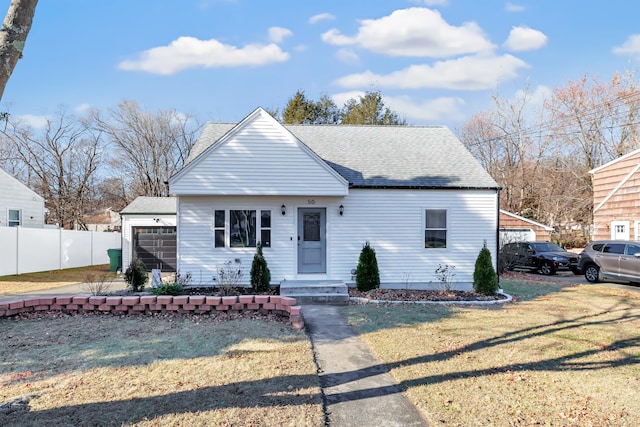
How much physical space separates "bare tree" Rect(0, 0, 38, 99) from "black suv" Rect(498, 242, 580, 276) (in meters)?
18.4

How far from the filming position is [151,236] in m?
18.1

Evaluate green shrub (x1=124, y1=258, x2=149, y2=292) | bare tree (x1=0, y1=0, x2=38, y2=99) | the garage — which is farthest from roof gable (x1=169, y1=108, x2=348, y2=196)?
bare tree (x1=0, y1=0, x2=38, y2=99)

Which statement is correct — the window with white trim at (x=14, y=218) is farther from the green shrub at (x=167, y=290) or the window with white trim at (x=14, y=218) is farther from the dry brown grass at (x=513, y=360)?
the dry brown grass at (x=513, y=360)

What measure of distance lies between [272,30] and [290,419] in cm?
1425

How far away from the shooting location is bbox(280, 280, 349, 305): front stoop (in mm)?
10695

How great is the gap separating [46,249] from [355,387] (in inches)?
714

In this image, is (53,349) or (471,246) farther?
(471,246)

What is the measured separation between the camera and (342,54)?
714 inches

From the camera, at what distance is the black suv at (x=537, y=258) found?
63.1 ft

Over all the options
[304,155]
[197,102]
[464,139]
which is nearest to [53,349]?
[304,155]

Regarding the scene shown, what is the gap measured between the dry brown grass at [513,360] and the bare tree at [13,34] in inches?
188

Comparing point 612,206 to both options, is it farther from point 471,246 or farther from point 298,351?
point 298,351

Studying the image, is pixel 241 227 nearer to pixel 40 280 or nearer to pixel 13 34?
pixel 40 280

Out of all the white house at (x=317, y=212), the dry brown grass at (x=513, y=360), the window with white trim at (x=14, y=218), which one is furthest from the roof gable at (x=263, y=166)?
the window with white trim at (x=14, y=218)
